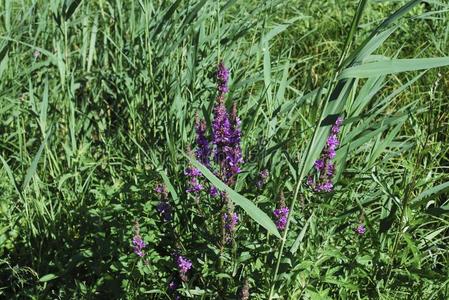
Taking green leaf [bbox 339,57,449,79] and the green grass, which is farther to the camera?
the green grass

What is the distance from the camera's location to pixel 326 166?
5.52 feet

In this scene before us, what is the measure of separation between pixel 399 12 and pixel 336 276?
714 millimetres

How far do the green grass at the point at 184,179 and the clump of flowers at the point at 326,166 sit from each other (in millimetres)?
40

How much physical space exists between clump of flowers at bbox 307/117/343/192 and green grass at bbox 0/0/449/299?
40 millimetres

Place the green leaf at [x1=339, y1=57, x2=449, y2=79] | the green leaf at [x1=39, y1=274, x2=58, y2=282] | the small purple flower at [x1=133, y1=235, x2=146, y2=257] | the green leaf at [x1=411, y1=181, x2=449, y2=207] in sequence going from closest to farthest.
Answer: the green leaf at [x1=339, y1=57, x2=449, y2=79] < the green leaf at [x1=411, y1=181, x2=449, y2=207] < the small purple flower at [x1=133, y1=235, x2=146, y2=257] < the green leaf at [x1=39, y1=274, x2=58, y2=282]

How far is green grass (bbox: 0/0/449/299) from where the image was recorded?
1683 mm

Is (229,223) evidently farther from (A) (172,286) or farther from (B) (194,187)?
(A) (172,286)

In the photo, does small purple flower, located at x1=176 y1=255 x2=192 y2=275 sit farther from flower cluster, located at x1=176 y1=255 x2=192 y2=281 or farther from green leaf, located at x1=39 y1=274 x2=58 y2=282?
green leaf, located at x1=39 y1=274 x2=58 y2=282

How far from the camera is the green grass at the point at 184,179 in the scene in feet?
5.52

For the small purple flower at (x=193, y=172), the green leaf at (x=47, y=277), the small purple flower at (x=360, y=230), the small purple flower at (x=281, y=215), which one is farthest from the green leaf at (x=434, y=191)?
the green leaf at (x=47, y=277)

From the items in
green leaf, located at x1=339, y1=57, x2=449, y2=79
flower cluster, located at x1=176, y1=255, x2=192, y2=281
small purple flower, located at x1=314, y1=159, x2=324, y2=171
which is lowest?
flower cluster, located at x1=176, y1=255, x2=192, y2=281

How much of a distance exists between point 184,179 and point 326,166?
1.60ft

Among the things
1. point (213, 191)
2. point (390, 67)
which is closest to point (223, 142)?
point (213, 191)

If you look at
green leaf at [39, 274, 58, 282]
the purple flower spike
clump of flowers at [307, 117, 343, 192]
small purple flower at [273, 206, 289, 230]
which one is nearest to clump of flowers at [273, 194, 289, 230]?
small purple flower at [273, 206, 289, 230]
